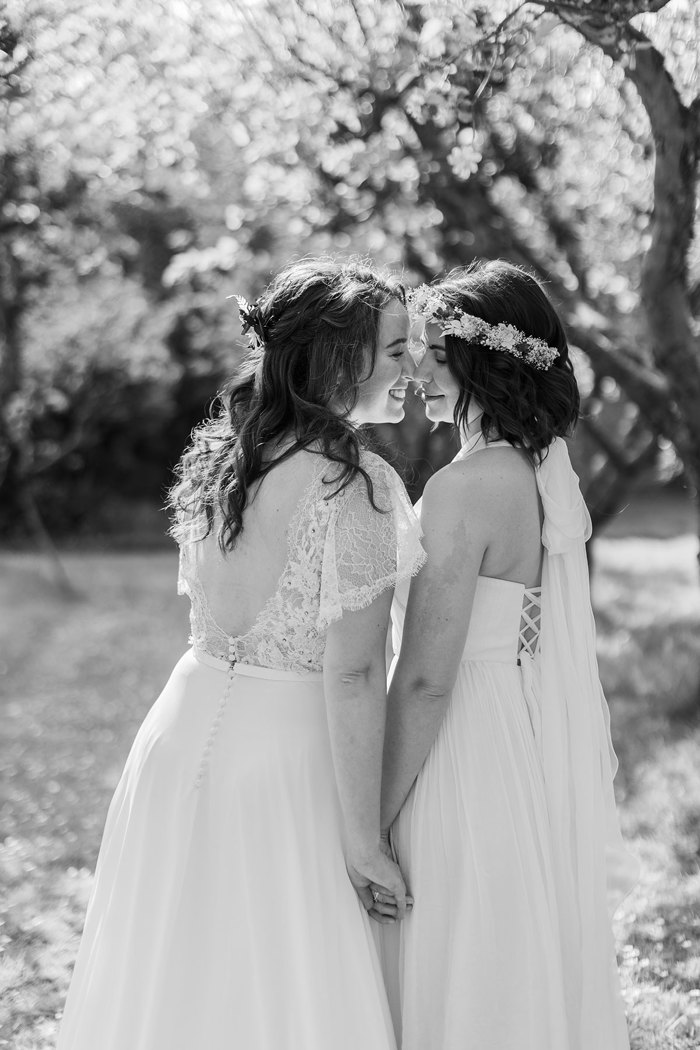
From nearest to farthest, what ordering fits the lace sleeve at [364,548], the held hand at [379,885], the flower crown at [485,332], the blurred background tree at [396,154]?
the lace sleeve at [364,548] → the held hand at [379,885] → the flower crown at [485,332] → the blurred background tree at [396,154]

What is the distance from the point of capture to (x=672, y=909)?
4.46m

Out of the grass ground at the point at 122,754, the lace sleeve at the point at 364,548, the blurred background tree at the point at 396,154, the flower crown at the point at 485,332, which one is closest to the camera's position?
the lace sleeve at the point at 364,548

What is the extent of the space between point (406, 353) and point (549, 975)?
1.51 meters

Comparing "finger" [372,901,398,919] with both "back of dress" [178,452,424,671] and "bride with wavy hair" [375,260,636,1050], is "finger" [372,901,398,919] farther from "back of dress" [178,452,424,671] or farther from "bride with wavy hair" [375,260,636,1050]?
"back of dress" [178,452,424,671]

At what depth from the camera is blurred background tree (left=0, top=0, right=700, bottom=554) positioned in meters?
4.22

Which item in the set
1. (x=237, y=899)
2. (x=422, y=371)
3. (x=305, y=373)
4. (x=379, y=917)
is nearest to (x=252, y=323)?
(x=305, y=373)

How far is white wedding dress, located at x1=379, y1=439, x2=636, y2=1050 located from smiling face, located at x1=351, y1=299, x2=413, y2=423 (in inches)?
Answer: 10.1

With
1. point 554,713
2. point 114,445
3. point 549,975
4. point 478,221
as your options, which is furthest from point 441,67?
point 114,445

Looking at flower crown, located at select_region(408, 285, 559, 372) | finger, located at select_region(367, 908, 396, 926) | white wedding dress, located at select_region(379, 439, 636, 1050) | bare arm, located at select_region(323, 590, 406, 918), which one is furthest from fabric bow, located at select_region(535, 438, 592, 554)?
finger, located at select_region(367, 908, 396, 926)

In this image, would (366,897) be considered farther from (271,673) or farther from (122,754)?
(122,754)

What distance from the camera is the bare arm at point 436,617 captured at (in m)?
2.41

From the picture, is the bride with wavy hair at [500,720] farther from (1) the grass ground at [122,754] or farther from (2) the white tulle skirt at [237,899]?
(1) the grass ground at [122,754]

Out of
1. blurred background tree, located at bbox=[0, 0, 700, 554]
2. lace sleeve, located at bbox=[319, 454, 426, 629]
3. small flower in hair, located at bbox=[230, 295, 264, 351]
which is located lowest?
lace sleeve, located at bbox=[319, 454, 426, 629]

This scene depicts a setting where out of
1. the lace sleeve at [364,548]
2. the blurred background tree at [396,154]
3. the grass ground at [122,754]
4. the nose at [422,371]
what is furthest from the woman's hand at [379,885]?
the grass ground at [122,754]
